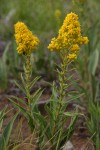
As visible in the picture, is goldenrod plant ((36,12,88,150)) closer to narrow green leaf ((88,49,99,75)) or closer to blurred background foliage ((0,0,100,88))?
blurred background foliage ((0,0,100,88))

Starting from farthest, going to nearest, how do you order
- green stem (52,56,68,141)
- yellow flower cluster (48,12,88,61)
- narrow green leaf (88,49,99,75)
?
narrow green leaf (88,49,99,75), green stem (52,56,68,141), yellow flower cluster (48,12,88,61)

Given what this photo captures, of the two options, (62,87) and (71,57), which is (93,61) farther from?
(71,57)

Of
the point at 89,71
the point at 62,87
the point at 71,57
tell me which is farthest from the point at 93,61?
the point at 71,57

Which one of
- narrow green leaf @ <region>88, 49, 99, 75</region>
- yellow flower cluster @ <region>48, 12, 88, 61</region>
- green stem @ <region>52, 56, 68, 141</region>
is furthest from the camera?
narrow green leaf @ <region>88, 49, 99, 75</region>

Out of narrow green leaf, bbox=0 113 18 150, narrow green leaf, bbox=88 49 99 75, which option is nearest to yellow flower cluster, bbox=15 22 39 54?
narrow green leaf, bbox=0 113 18 150

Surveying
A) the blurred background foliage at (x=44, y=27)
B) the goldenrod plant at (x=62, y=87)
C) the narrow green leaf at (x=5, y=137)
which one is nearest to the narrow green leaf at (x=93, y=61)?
the blurred background foliage at (x=44, y=27)

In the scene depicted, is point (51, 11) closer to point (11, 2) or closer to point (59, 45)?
point (11, 2)

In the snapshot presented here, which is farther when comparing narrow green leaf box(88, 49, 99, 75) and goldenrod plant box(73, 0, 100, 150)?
narrow green leaf box(88, 49, 99, 75)
